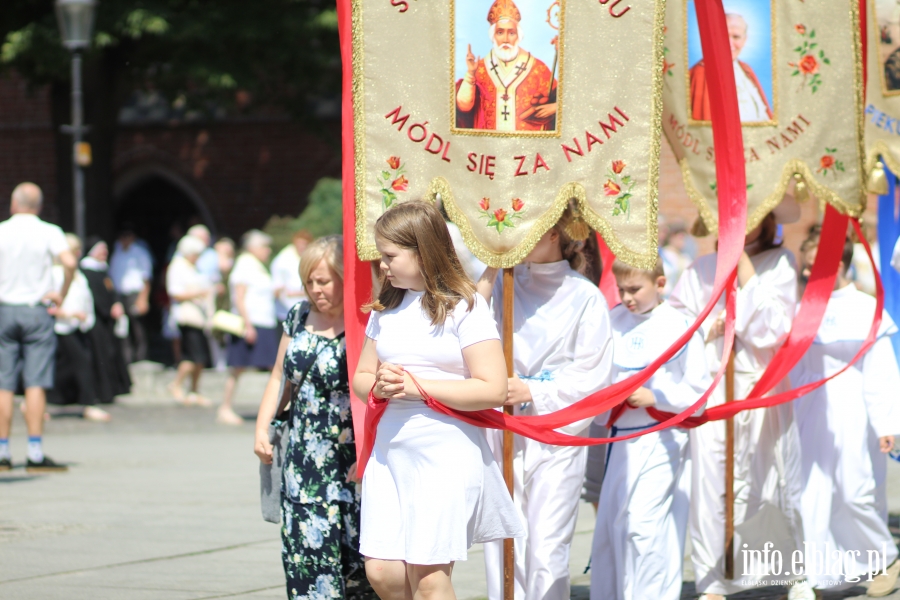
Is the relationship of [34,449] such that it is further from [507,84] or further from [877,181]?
[877,181]

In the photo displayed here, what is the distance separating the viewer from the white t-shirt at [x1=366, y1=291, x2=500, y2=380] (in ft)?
13.9

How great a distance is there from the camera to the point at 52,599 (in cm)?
594

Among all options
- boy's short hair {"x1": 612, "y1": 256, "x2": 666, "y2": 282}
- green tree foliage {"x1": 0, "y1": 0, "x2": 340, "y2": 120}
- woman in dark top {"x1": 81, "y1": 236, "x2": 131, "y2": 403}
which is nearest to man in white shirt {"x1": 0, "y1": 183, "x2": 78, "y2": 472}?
woman in dark top {"x1": 81, "y1": 236, "x2": 131, "y2": 403}

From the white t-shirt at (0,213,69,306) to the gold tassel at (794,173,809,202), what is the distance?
586 cm

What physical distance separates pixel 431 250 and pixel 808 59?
2884 mm

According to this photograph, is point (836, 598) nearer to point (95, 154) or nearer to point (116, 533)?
point (116, 533)

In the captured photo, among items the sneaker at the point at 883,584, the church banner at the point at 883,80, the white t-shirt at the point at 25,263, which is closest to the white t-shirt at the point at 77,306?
the white t-shirt at the point at 25,263

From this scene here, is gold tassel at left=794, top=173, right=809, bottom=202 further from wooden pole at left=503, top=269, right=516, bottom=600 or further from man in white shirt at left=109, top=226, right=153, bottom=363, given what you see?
man in white shirt at left=109, top=226, right=153, bottom=363

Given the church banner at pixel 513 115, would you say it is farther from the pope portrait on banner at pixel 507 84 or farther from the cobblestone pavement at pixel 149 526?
the cobblestone pavement at pixel 149 526

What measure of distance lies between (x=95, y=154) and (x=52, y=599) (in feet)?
51.3

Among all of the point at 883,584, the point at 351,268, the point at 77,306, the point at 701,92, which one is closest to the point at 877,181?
the point at 701,92

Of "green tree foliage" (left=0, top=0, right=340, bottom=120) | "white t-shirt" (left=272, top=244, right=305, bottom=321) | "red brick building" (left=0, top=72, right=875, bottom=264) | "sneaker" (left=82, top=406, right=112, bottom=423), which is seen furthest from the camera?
"red brick building" (left=0, top=72, right=875, bottom=264)

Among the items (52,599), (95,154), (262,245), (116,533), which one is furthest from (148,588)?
(95,154)

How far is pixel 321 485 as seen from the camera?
4.92 m
